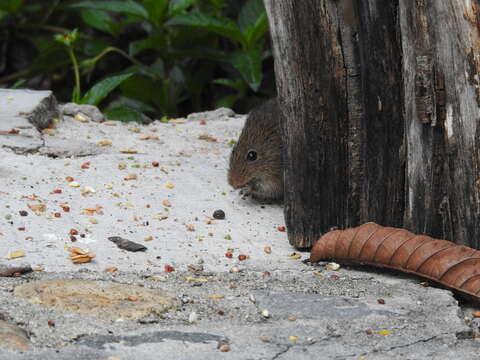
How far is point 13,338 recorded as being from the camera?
2.91 metres

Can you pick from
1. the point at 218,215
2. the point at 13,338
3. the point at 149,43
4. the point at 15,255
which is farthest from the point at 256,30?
the point at 13,338

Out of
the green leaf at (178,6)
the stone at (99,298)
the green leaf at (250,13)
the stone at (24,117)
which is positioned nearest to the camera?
the stone at (99,298)

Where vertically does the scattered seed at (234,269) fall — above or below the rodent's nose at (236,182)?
below

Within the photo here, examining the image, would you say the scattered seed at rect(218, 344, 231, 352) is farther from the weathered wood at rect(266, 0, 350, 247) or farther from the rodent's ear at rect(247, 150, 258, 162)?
the rodent's ear at rect(247, 150, 258, 162)

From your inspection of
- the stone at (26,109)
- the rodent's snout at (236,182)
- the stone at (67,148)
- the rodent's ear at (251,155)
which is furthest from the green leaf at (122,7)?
the rodent's snout at (236,182)

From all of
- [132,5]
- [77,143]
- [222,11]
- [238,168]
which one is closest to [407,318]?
[238,168]

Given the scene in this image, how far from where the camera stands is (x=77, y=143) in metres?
5.73

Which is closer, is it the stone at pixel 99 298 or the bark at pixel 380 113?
the stone at pixel 99 298

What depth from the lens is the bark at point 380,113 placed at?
374 cm

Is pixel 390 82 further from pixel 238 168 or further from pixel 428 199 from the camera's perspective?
pixel 238 168

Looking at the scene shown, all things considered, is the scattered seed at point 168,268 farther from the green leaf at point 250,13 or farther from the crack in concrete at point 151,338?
the green leaf at point 250,13

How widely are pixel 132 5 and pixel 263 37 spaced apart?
128 centimetres

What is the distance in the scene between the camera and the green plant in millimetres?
7324

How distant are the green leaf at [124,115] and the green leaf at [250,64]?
0.91 metres
